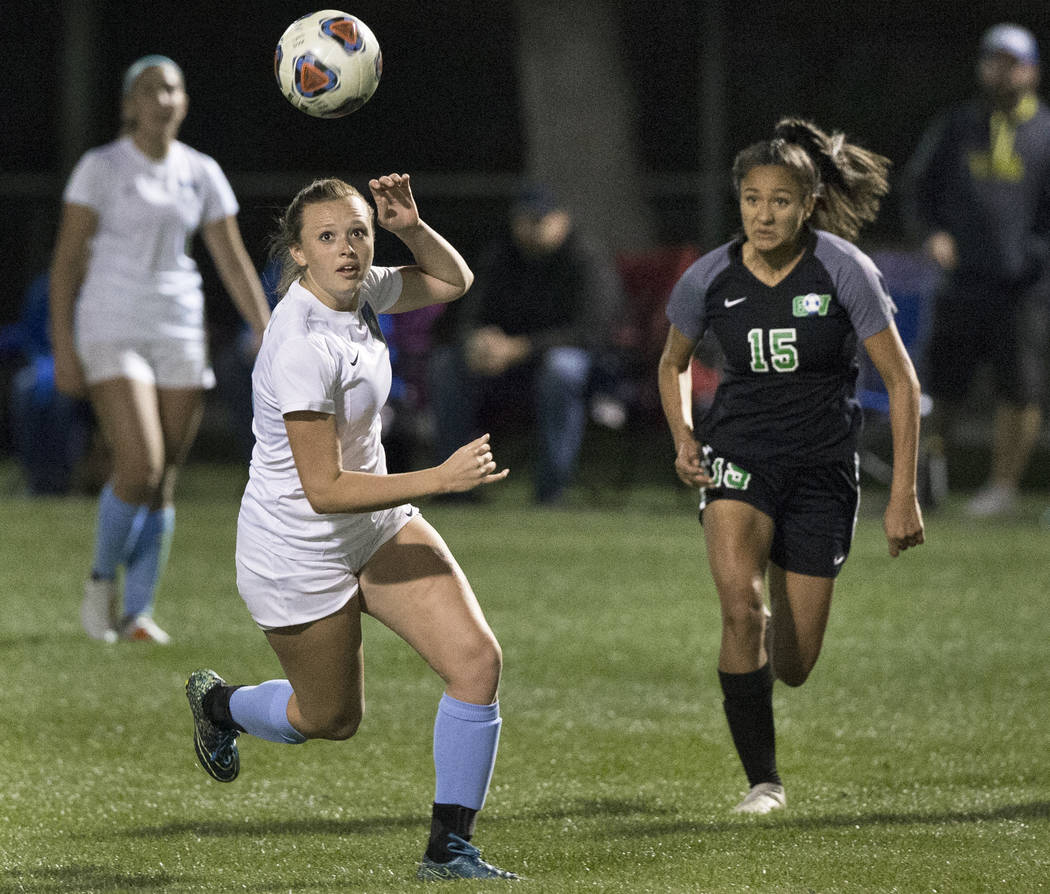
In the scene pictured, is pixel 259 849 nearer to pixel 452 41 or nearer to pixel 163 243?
pixel 163 243

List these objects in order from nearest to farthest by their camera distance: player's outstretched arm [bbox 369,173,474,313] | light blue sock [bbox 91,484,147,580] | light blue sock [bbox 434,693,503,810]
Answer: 1. light blue sock [bbox 434,693,503,810]
2. player's outstretched arm [bbox 369,173,474,313]
3. light blue sock [bbox 91,484,147,580]

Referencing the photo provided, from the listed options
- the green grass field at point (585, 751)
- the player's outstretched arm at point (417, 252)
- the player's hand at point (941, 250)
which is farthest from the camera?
the player's hand at point (941, 250)

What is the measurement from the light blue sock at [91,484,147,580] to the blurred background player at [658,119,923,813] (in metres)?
2.99

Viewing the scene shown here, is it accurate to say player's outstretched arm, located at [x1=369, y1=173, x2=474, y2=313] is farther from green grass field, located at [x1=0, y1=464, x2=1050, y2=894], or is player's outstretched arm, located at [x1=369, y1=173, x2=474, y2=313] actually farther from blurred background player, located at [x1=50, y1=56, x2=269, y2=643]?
blurred background player, located at [x1=50, y1=56, x2=269, y2=643]

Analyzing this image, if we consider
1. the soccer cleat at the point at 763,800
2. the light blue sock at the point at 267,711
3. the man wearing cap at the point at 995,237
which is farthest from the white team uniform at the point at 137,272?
the man wearing cap at the point at 995,237

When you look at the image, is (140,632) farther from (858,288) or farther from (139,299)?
(858,288)

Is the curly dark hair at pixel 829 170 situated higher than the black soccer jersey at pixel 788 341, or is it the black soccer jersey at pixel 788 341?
the curly dark hair at pixel 829 170

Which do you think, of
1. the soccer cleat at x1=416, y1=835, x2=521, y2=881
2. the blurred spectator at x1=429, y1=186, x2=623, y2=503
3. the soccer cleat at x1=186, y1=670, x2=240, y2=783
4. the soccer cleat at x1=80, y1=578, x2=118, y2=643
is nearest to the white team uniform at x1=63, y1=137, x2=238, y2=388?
the soccer cleat at x1=80, y1=578, x2=118, y2=643

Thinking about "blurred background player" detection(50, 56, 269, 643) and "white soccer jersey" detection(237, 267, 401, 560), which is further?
"blurred background player" detection(50, 56, 269, 643)

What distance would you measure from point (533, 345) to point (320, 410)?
8580mm

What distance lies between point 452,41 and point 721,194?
→ 419 centimetres

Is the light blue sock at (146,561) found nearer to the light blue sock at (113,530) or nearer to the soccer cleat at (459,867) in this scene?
the light blue sock at (113,530)

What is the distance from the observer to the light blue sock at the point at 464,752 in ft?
15.2

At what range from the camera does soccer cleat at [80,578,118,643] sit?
8.02 meters
